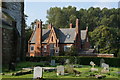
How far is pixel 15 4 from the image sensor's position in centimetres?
3759

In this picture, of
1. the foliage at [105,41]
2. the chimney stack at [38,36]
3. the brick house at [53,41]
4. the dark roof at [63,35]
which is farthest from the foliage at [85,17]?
the chimney stack at [38,36]

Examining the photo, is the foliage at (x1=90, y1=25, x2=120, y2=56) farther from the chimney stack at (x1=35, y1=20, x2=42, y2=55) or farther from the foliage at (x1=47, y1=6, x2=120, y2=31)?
the foliage at (x1=47, y1=6, x2=120, y2=31)

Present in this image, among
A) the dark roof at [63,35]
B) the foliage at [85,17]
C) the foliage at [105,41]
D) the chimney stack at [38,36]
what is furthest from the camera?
the foliage at [85,17]

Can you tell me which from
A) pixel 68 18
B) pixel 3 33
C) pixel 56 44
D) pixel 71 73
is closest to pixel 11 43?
pixel 3 33

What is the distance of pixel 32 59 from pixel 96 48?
76.0ft

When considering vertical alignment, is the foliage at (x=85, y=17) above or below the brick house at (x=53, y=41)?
above

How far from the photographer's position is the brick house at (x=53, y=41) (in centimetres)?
5359

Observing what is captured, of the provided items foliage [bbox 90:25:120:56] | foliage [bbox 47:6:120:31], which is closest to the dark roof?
foliage [bbox 90:25:120:56]

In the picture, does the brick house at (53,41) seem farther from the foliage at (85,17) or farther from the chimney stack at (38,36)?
the foliage at (85,17)

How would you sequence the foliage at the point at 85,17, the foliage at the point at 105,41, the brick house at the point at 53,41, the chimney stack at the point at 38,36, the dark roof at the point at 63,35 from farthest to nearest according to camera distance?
the foliage at the point at 85,17
the chimney stack at the point at 38,36
the dark roof at the point at 63,35
the foliage at the point at 105,41
the brick house at the point at 53,41

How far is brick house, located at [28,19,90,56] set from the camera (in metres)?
53.6

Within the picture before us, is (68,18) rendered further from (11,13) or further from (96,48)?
(11,13)

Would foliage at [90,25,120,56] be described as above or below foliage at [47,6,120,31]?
below

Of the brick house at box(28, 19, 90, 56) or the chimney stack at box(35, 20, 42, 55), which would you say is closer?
the brick house at box(28, 19, 90, 56)
